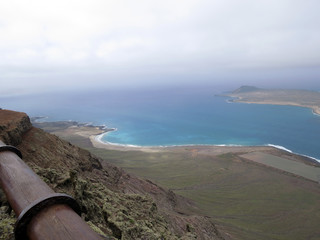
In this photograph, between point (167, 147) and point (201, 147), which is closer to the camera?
point (201, 147)

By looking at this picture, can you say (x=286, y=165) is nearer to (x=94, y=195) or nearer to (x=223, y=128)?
(x=223, y=128)

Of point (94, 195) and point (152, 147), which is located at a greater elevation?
point (94, 195)

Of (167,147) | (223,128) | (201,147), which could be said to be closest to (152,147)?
(167,147)

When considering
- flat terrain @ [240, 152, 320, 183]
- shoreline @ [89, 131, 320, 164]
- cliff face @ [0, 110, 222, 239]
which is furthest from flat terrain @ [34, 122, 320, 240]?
cliff face @ [0, 110, 222, 239]

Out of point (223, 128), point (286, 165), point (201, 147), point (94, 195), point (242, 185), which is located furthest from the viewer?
point (223, 128)

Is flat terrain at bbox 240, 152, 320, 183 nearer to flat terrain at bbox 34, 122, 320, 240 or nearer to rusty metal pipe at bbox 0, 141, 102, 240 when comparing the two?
flat terrain at bbox 34, 122, 320, 240

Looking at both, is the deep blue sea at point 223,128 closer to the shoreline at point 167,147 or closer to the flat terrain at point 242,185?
the shoreline at point 167,147

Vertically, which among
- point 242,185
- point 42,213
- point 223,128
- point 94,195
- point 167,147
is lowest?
point 242,185
